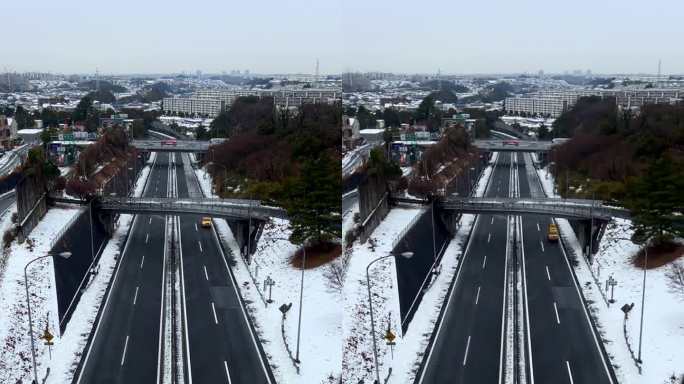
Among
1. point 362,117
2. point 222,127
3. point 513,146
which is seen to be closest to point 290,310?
point 362,117

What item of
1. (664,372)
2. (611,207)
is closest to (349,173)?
(664,372)

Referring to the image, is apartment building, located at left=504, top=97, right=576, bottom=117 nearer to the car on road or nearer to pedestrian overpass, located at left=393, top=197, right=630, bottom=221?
the car on road

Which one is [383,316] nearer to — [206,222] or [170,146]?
[206,222]

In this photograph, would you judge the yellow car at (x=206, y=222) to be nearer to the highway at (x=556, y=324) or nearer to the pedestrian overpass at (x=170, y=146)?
the pedestrian overpass at (x=170, y=146)

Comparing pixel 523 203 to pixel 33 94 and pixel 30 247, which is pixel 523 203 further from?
pixel 33 94

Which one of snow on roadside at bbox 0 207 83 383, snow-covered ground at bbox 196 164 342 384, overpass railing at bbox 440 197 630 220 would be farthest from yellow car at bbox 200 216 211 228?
overpass railing at bbox 440 197 630 220

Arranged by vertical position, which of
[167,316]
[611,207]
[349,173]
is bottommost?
[167,316]
